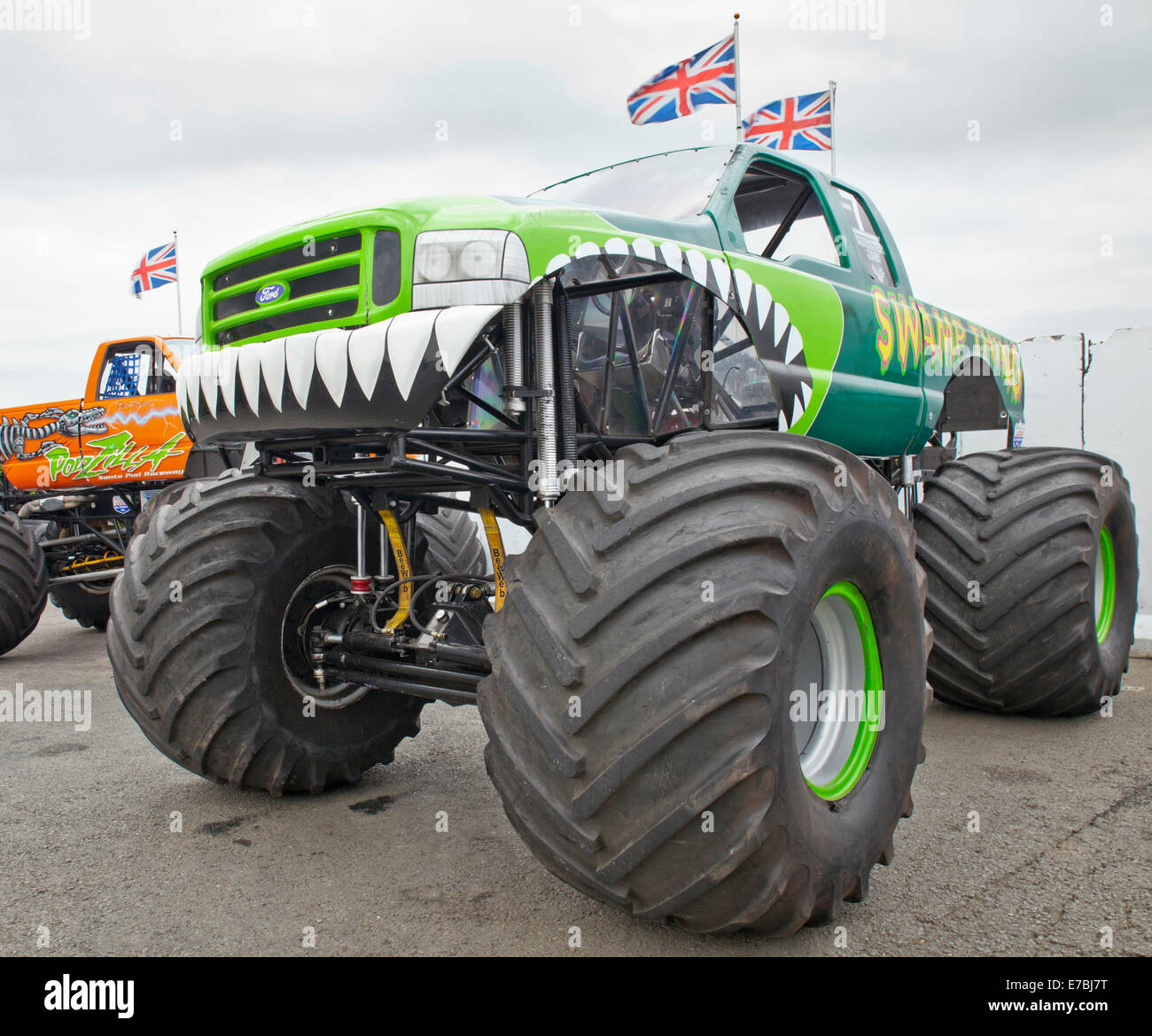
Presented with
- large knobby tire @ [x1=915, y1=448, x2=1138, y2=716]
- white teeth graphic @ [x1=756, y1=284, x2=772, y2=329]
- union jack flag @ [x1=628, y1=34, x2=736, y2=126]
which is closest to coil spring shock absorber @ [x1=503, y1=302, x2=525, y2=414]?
white teeth graphic @ [x1=756, y1=284, x2=772, y2=329]

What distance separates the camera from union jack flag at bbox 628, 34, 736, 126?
7.29 m

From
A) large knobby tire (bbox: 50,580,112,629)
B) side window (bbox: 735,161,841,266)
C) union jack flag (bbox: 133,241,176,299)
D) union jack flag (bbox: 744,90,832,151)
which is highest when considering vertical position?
union jack flag (bbox: 744,90,832,151)

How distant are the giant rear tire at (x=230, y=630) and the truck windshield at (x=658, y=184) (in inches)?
64.6

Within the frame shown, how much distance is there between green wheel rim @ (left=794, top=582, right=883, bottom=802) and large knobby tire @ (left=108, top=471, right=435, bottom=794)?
197 centimetres

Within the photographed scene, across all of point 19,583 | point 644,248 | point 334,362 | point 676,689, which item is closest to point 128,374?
point 19,583

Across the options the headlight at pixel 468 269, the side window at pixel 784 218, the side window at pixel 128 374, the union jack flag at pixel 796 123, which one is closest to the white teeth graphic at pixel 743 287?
the side window at pixel 784 218

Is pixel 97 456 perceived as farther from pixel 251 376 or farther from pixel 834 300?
pixel 834 300

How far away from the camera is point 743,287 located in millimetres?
3488

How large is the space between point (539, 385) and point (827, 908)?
1.64 meters

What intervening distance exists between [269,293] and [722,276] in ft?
4.97

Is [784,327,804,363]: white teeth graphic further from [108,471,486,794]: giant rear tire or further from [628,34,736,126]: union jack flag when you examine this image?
[628,34,736,126]: union jack flag

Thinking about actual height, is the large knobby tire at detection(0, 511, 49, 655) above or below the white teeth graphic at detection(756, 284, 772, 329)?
below

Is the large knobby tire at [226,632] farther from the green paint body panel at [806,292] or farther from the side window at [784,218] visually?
the side window at [784,218]

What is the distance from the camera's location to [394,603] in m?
3.83
